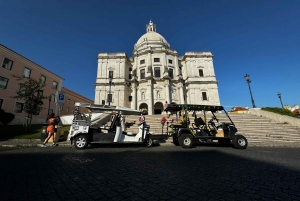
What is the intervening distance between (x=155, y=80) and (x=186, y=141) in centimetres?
2474

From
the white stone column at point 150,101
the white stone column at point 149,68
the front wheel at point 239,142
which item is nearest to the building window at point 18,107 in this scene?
the white stone column at point 150,101

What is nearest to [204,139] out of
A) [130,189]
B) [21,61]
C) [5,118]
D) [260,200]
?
[260,200]

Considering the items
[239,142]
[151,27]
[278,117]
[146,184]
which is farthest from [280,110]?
[151,27]

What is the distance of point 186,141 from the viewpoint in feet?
25.9

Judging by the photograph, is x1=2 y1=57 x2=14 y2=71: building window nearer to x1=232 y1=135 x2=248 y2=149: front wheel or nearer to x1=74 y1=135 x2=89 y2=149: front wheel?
x1=74 y1=135 x2=89 y2=149: front wheel

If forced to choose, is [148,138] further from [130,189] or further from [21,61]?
[21,61]

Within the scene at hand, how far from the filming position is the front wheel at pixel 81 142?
7.20m

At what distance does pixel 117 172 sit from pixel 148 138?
5106 mm

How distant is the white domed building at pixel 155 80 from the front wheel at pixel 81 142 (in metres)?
21.8

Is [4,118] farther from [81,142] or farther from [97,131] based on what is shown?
[97,131]

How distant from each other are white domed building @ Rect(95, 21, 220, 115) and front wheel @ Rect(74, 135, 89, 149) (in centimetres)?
2175

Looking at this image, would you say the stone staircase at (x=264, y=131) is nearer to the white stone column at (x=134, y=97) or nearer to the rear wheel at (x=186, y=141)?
the rear wheel at (x=186, y=141)

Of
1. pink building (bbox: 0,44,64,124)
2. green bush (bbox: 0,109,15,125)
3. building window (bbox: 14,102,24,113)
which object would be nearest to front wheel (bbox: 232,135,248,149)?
pink building (bbox: 0,44,64,124)

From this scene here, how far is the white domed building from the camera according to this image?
3067 cm
